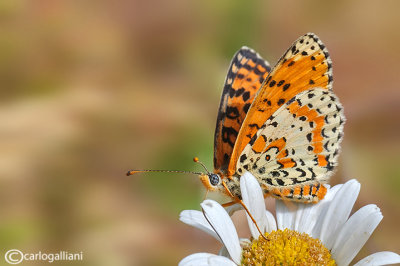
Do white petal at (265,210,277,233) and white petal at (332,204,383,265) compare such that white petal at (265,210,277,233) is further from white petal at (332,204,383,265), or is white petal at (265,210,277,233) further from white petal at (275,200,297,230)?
white petal at (332,204,383,265)

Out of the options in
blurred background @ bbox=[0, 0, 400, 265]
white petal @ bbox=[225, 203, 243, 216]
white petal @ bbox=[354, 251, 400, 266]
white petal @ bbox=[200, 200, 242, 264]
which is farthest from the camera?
blurred background @ bbox=[0, 0, 400, 265]

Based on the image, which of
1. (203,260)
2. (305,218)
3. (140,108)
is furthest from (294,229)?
(140,108)

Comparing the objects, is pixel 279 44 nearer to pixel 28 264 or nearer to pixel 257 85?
pixel 257 85

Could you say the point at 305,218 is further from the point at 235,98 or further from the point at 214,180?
the point at 235,98

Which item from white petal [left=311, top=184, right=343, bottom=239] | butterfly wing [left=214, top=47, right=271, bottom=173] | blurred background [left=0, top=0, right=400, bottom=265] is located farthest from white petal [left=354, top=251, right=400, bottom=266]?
blurred background [left=0, top=0, right=400, bottom=265]

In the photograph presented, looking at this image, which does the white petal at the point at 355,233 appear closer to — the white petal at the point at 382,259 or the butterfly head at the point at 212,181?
the white petal at the point at 382,259

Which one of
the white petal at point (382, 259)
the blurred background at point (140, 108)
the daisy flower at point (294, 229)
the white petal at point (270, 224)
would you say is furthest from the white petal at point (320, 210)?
the blurred background at point (140, 108)
